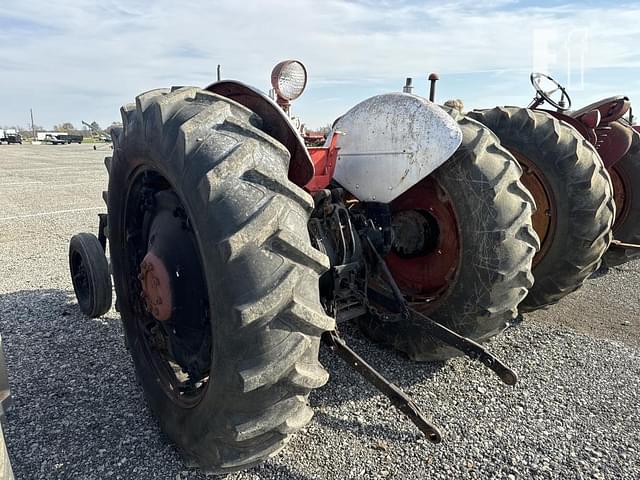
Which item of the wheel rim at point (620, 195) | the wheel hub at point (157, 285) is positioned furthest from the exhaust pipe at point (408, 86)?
the wheel rim at point (620, 195)

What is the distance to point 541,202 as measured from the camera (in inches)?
153

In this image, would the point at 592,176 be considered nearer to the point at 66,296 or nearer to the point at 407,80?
the point at 407,80

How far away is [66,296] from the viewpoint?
445 cm

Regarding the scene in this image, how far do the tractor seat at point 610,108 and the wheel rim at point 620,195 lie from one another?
3.51 feet

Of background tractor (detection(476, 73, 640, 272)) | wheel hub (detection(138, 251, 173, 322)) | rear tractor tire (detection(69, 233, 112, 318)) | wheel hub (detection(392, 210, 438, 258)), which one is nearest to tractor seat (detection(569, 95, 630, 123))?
background tractor (detection(476, 73, 640, 272))

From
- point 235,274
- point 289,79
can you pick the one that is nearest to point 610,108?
point 289,79

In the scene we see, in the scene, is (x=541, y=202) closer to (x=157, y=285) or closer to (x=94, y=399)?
(x=157, y=285)

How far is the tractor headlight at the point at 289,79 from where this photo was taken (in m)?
2.74

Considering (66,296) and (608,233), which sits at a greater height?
(608,233)

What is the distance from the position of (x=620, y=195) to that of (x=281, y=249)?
5.39m

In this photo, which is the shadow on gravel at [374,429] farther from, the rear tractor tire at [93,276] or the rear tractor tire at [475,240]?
the rear tractor tire at [93,276]

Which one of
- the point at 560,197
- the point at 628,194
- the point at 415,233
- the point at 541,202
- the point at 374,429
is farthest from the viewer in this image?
the point at 628,194

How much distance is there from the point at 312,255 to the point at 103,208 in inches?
366

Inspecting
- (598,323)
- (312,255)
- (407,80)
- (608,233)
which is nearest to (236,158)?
(312,255)
